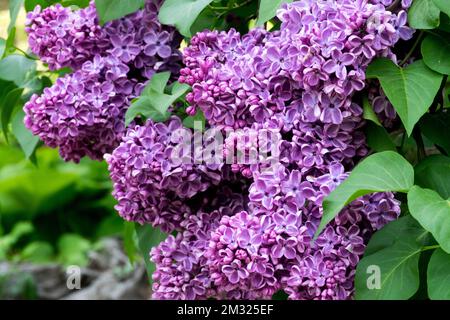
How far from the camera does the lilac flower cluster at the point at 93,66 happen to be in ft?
4.42

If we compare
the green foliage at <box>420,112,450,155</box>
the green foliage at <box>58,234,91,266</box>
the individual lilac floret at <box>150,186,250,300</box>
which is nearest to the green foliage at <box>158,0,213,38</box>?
the individual lilac floret at <box>150,186,250,300</box>

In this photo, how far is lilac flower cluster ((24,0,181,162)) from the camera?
135 centimetres

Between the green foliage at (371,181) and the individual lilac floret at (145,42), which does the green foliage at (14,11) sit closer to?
the individual lilac floret at (145,42)

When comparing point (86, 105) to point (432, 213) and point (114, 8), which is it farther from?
point (432, 213)

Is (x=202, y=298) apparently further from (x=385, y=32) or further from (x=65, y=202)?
(x=65, y=202)

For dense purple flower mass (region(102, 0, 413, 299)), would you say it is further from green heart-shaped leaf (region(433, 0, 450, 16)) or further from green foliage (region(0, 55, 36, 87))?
green foliage (region(0, 55, 36, 87))

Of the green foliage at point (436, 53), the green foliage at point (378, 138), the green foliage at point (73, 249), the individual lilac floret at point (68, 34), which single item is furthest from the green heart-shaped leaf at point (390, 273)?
the green foliage at point (73, 249)

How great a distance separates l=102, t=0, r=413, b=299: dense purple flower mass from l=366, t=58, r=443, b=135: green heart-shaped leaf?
2 centimetres

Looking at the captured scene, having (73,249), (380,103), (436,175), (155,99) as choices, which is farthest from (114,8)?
(73,249)

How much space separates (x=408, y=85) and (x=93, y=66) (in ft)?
1.80

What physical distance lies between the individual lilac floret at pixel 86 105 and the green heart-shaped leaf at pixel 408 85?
0.45m

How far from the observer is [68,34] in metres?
1.39
